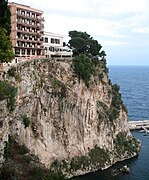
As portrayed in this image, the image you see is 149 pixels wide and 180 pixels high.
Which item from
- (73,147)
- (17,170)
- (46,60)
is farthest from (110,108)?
(17,170)

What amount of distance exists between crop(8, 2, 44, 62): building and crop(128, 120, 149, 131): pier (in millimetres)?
45192

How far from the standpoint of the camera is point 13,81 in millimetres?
60250

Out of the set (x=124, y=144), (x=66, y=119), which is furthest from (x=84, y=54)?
(x=124, y=144)

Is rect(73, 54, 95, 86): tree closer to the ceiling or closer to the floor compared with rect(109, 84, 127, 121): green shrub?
closer to the ceiling

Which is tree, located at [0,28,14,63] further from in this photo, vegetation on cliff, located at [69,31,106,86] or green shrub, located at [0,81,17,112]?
vegetation on cliff, located at [69,31,106,86]

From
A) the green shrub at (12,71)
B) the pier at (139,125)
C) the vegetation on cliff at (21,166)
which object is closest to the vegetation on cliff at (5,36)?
the green shrub at (12,71)

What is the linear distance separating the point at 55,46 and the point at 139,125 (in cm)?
4299

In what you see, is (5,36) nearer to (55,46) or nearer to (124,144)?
(55,46)

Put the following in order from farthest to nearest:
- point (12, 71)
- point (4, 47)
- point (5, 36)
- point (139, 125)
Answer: point (139, 125) < point (12, 71) < point (4, 47) < point (5, 36)

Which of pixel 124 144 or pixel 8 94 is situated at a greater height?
pixel 8 94

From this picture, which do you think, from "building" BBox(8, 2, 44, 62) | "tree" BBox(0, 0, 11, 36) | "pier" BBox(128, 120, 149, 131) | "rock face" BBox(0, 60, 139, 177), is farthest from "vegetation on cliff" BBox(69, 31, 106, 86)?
"pier" BBox(128, 120, 149, 131)

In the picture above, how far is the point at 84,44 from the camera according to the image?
290 ft

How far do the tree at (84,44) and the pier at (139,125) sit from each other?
31617 millimetres

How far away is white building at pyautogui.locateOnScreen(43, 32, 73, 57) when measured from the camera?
80.6 m
